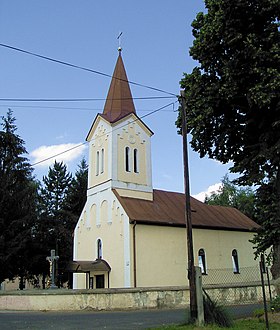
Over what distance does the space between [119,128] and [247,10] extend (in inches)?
590

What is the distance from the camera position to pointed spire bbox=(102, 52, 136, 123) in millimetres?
31391

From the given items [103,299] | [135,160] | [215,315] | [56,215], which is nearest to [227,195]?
[56,215]

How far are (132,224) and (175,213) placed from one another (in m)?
4.77

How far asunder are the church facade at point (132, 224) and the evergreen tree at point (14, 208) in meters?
5.06

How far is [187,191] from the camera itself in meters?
13.2

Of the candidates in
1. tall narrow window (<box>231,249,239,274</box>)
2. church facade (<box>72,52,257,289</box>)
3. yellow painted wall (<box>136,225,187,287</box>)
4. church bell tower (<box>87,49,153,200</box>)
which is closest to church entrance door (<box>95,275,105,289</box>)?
church facade (<box>72,52,257,289</box>)

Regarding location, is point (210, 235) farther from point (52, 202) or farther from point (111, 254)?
point (52, 202)

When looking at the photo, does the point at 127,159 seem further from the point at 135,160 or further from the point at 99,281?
the point at 99,281

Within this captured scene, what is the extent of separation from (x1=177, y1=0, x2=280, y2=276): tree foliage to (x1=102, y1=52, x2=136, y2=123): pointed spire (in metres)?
11.9

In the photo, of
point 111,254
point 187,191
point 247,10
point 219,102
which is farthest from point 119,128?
point 187,191

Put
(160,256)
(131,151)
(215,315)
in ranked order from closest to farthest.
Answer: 1. (215,315)
2. (160,256)
3. (131,151)

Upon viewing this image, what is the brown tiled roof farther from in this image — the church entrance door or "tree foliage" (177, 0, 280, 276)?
"tree foliage" (177, 0, 280, 276)

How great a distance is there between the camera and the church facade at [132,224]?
1033 inches

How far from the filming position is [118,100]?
31875 millimetres
